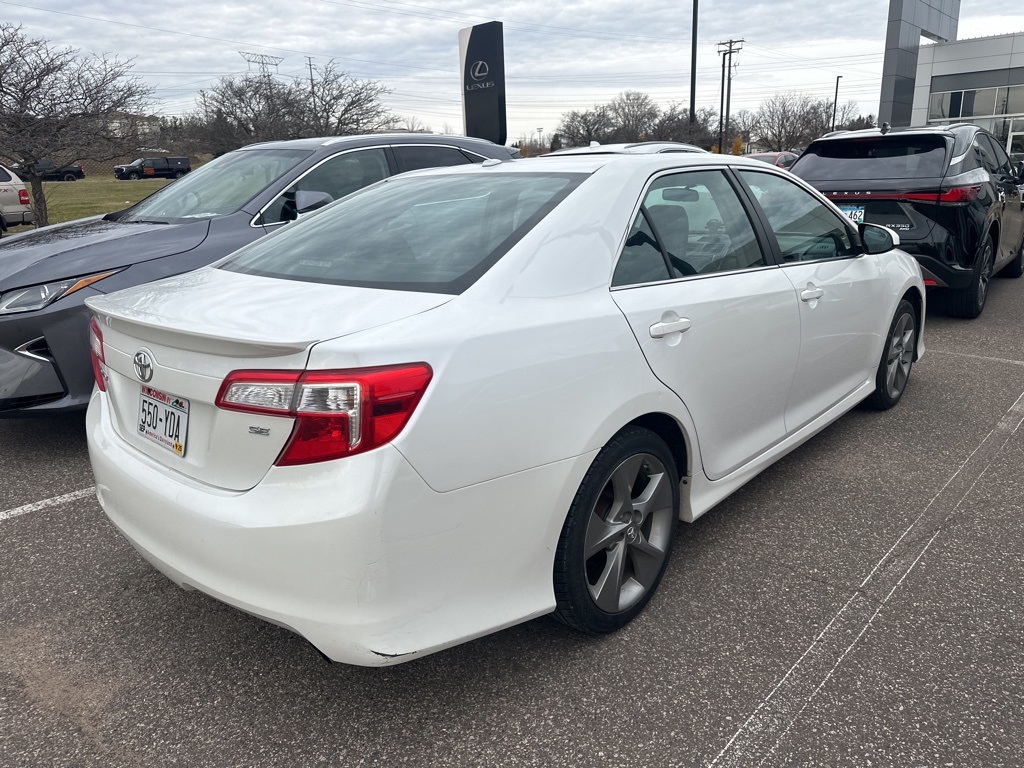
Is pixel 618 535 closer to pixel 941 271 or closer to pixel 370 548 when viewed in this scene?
pixel 370 548

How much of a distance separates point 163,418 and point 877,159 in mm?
6435

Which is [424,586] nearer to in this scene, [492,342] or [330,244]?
[492,342]

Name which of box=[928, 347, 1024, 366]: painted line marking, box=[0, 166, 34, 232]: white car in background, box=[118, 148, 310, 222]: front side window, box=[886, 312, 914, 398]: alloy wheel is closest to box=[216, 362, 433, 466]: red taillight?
box=[118, 148, 310, 222]: front side window

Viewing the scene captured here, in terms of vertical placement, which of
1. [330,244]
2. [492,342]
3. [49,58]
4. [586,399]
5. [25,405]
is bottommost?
[25,405]

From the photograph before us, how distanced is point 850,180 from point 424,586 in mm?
6072

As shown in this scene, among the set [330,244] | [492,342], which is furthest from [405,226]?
[492,342]

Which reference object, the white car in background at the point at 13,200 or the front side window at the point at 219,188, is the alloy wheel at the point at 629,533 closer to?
the front side window at the point at 219,188

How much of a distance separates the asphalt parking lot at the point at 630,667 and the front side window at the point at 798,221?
113 cm

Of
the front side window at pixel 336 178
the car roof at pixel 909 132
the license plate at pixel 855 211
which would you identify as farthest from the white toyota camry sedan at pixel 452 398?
the car roof at pixel 909 132

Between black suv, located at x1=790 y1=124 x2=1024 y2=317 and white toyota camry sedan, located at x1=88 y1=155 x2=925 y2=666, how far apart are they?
399cm

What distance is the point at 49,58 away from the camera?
11172mm

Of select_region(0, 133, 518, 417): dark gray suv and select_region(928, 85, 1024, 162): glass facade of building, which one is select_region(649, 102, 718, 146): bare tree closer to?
select_region(928, 85, 1024, 162): glass facade of building

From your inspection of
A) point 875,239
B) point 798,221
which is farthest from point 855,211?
point 798,221

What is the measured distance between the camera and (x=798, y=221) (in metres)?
3.56
